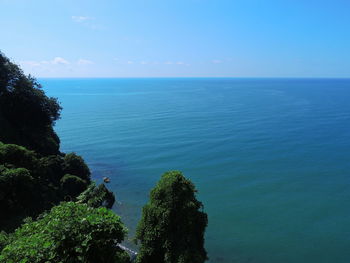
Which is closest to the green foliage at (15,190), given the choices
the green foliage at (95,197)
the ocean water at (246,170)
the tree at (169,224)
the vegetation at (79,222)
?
the vegetation at (79,222)

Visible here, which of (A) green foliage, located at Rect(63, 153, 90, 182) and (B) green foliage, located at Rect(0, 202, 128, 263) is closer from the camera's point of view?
(B) green foliage, located at Rect(0, 202, 128, 263)

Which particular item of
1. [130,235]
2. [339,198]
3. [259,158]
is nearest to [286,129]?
[259,158]

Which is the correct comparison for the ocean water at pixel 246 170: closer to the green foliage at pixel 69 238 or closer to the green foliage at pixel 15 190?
the green foliage at pixel 15 190

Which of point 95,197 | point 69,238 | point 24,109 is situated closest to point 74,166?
point 95,197

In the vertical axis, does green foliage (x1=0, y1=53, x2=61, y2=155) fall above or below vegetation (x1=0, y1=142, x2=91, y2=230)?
above

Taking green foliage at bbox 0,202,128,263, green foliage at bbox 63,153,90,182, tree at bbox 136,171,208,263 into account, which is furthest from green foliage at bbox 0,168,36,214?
green foliage at bbox 63,153,90,182

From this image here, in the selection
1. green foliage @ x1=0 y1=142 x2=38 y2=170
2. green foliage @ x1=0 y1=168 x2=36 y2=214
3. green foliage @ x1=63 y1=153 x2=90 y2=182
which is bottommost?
green foliage @ x1=63 y1=153 x2=90 y2=182

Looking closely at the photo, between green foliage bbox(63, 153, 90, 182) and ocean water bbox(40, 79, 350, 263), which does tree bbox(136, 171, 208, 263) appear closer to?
ocean water bbox(40, 79, 350, 263)

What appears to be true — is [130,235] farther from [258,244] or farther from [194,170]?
[194,170]
